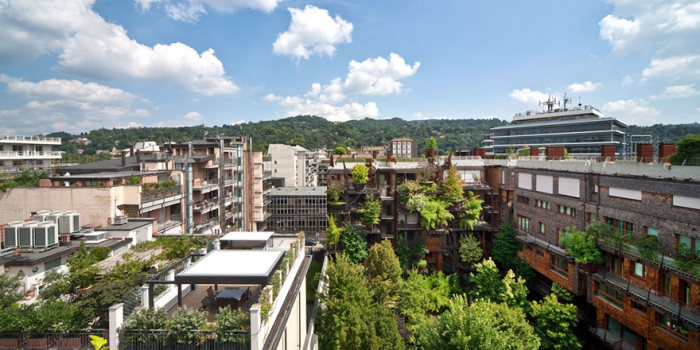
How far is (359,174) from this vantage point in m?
34.0

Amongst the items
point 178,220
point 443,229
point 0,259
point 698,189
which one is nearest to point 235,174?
point 178,220

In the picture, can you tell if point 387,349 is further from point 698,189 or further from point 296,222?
point 296,222

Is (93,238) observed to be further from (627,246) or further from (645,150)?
(645,150)

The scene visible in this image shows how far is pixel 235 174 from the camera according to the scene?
4503 centimetres

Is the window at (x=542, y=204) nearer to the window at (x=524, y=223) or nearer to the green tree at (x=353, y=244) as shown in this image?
the window at (x=524, y=223)

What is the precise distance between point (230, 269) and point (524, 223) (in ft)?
98.4

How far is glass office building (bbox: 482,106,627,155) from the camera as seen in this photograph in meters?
82.4

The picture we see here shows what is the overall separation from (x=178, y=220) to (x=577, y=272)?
34.1 m

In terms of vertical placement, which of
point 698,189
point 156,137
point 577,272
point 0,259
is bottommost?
point 577,272

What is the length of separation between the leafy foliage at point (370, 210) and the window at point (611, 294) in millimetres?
18733

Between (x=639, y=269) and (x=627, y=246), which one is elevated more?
(x=627, y=246)

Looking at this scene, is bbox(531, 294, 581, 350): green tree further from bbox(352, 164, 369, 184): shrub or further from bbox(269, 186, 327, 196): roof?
bbox(269, 186, 327, 196): roof

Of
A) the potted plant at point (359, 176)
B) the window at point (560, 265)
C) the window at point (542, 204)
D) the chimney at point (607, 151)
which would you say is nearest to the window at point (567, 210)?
the window at point (542, 204)

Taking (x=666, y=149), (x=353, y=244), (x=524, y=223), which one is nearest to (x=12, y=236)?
(x=353, y=244)
